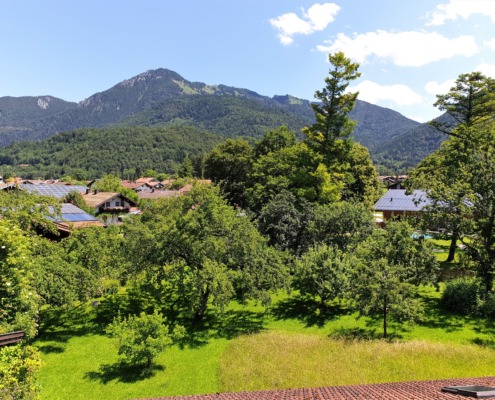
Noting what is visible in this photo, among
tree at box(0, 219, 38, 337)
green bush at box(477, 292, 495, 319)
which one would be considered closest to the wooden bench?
tree at box(0, 219, 38, 337)

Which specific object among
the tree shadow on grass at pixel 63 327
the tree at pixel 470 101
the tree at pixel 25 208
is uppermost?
the tree at pixel 470 101

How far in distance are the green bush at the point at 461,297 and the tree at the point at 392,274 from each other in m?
2.64

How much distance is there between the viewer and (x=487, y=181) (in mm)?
23109

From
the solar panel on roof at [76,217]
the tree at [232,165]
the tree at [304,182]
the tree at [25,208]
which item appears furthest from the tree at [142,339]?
the tree at [232,165]

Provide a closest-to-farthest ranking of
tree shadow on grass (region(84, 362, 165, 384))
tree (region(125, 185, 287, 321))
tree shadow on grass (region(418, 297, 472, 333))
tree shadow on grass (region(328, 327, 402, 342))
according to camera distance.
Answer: tree shadow on grass (region(84, 362, 165, 384)) → tree shadow on grass (region(328, 327, 402, 342)) → tree shadow on grass (region(418, 297, 472, 333)) → tree (region(125, 185, 287, 321))

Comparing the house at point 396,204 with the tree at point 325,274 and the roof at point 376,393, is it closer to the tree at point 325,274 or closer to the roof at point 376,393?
the tree at point 325,274

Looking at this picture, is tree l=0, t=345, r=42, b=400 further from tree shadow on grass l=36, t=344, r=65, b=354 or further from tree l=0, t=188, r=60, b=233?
tree l=0, t=188, r=60, b=233

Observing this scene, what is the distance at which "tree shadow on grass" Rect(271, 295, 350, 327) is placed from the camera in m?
22.8

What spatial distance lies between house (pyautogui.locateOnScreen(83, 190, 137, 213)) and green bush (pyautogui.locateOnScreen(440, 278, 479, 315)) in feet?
187

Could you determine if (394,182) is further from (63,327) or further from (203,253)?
(63,327)

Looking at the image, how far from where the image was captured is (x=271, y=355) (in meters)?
17.6

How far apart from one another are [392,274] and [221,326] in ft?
37.0

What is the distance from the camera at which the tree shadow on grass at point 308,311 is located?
2281cm

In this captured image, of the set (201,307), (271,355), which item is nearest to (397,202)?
(201,307)
